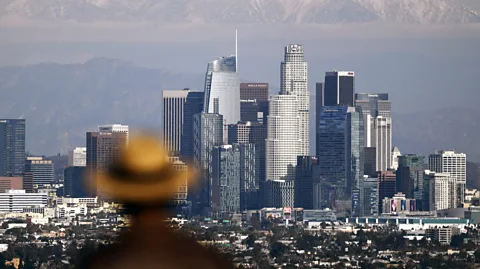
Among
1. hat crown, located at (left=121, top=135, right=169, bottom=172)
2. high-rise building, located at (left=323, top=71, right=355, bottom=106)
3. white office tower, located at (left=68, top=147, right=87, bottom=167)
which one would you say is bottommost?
hat crown, located at (left=121, top=135, right=169, bottom=172)

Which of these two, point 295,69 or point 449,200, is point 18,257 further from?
point 295,69

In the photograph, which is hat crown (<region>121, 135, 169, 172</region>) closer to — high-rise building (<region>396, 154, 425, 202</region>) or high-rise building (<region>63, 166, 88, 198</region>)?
high-rise building (<region>63, 166, 88, 198</region>)

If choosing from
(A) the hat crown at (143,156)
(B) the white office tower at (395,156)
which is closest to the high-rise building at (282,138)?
(B) the white office tower at (395,156)

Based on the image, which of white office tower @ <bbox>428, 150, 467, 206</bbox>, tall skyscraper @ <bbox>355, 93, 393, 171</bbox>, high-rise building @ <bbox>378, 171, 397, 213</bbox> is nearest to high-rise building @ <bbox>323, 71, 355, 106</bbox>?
tall skyscraper @ <bbox>355, 93, 393, 171</bbox>

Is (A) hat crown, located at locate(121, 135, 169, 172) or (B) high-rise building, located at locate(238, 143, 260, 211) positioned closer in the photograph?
(A) hat crown, located at locate(121, 135, 169, 172)

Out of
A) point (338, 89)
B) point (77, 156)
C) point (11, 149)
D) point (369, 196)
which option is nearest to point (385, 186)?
point (369, 196)

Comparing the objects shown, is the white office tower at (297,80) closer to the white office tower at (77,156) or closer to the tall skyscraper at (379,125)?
the tall skyscraper at (379,125)

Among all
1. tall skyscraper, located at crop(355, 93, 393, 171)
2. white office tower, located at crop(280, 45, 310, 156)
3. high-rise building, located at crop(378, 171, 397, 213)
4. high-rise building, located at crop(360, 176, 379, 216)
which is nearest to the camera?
high-rise building, located at crop(360, 176, 379, 216)

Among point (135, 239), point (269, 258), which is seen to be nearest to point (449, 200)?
point (269, 258)
